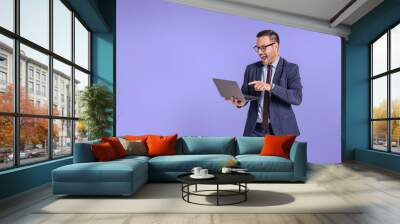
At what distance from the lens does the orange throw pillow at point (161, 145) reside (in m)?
6.71

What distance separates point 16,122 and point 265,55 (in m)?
5.66

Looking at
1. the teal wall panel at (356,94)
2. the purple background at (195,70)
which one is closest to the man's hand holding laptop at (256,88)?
the purple background at (195,70)

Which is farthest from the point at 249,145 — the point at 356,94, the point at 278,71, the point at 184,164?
the point at 356,94

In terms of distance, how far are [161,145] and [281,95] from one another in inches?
129

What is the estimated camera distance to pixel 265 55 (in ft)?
29.1

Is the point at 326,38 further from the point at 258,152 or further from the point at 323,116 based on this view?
the point at 258,152

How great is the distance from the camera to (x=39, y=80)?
232 inches

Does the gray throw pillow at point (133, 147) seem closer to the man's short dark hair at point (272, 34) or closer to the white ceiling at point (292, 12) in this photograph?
the white ceiling at point (292, 12)

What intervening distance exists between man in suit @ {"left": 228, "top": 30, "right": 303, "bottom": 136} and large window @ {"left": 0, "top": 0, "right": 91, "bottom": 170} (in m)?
3.53

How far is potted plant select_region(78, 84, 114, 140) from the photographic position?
7.73 metres

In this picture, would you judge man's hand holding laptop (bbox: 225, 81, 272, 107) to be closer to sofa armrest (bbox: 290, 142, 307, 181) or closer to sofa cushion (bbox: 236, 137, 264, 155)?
sofa cushion (bbox: 236, 137, 264, 155)

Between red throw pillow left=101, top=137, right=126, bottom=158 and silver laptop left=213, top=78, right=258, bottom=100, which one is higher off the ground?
silver laptop left=213, top=78, right=258, bottom=100

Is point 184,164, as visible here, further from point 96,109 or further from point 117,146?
point 96,109

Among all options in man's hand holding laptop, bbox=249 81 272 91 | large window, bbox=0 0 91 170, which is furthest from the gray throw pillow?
man's hand holding laptop, bbox=249 81 272 91
